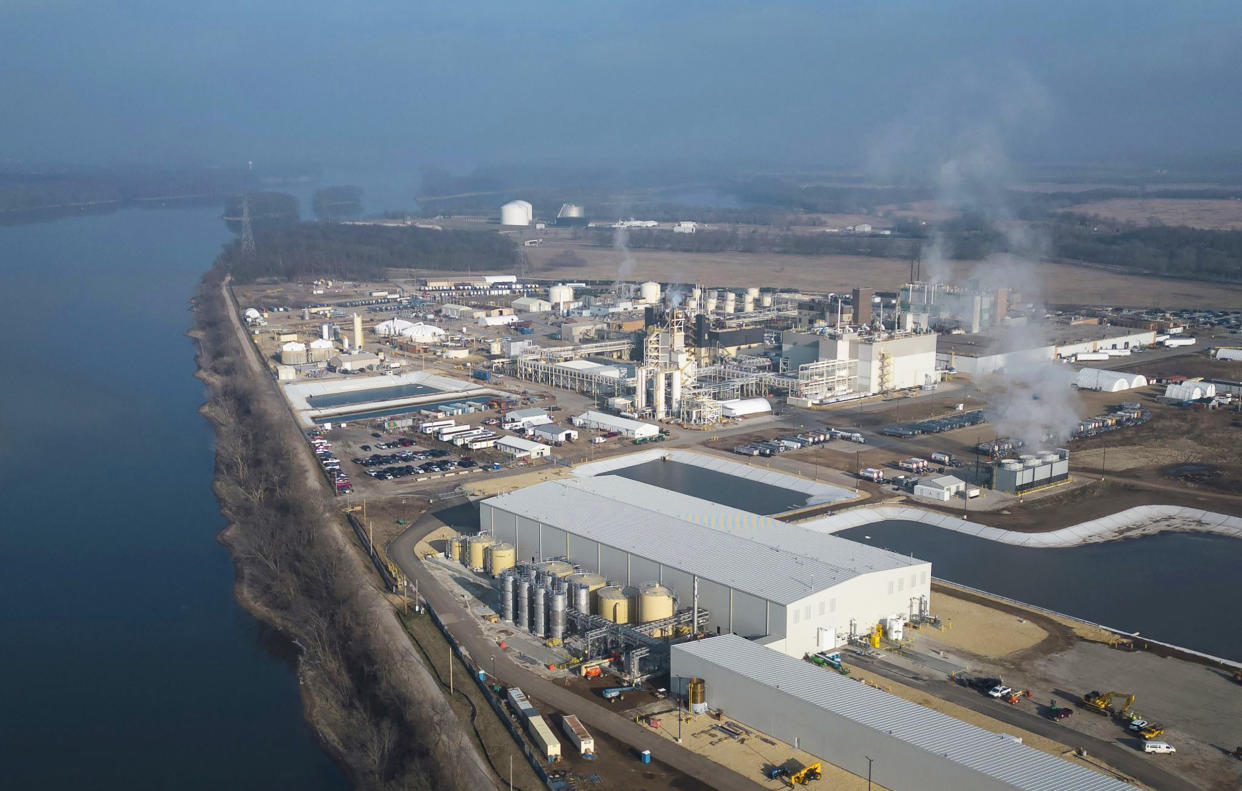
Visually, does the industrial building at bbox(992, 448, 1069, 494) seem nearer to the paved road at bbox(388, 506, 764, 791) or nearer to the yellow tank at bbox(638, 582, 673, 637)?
the yellow tank at bbox(638, 582, 673, 637)

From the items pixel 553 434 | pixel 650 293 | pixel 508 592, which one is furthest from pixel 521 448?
pixel 650 293

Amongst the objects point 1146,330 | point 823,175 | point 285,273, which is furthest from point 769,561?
point 823,175

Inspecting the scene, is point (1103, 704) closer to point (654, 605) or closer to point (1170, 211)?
point (654, 605)

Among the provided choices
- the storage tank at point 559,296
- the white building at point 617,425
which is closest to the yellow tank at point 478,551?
the white building at point 617,425

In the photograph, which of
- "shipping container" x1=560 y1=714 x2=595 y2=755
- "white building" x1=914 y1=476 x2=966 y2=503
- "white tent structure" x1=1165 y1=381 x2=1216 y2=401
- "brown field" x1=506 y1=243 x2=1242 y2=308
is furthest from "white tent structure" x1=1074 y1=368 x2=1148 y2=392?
"shipping container" x1=560 y1=714 x2=595 y2=755

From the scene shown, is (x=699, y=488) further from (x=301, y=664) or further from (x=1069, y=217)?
(x=1069, y=217)

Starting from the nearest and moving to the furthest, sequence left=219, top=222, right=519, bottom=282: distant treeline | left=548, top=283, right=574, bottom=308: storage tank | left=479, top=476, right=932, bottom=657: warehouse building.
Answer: left=479, top=476, right=932, bottom=657: warehouse building < left=548, top=283, right=574, bottom=308: storage tank < left=219, top=222, right=519, bottom=282: distant treeline

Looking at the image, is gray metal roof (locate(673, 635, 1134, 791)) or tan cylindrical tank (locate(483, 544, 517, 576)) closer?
gray metal roof (locate(673, 635, 1134, 791))
